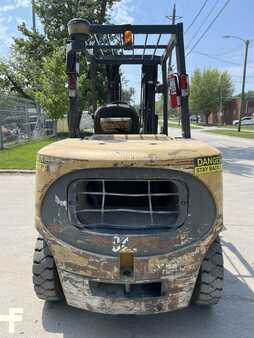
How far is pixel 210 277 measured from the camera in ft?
10.8

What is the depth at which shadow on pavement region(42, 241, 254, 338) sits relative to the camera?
3.26m

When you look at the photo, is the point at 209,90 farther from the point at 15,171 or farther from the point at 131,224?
the point at 131,224

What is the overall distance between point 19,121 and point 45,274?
19901mm

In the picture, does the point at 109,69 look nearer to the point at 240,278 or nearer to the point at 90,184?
the point at 90,184

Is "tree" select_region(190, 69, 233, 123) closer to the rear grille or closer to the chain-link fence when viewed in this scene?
the chain-link fence

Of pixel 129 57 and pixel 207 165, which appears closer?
pixel 207 165

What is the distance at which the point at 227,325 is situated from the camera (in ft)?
11.1

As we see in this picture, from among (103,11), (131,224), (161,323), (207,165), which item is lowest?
(161,323)

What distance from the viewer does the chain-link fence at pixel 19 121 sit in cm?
1939

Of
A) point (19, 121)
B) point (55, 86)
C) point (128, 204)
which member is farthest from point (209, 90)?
point (128, 204)

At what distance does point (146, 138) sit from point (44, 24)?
2701 cm

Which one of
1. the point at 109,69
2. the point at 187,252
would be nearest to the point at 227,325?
the point at 187,252

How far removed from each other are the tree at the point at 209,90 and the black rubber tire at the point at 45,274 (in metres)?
67.1
